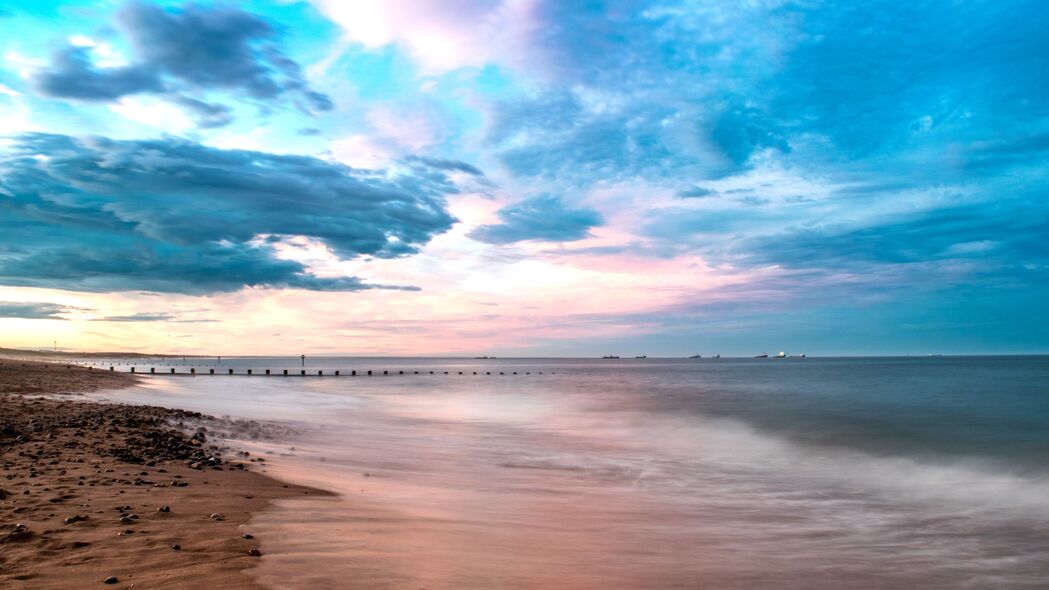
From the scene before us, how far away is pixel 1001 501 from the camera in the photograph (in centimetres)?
1258

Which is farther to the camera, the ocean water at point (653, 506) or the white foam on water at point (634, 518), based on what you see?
the ocean water at point (653, 506)

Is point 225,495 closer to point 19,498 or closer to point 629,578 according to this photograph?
point 19,498

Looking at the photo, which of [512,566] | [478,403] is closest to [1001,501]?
[512,566]

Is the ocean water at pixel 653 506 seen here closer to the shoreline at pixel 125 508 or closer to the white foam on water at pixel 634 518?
the white foam on water at pixel 634 518

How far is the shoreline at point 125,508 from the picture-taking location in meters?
5.18

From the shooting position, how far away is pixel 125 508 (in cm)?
715

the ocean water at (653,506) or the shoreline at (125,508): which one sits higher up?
the shoreline at (125,508)

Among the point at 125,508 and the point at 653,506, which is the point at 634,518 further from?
the point at 125,508

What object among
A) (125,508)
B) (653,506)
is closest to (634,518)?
(653,506)

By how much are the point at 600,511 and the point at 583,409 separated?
26388mm

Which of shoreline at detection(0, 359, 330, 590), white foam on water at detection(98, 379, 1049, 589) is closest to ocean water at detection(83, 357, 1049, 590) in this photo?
white foam on water at detection(98, 379, 1049, 589)

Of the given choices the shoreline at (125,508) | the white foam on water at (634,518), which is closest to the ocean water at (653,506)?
the white foam on water at (634,518)

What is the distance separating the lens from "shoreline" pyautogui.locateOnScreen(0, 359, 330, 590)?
204 inches

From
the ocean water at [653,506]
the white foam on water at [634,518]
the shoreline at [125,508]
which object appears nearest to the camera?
the shoreline at [125,508]
